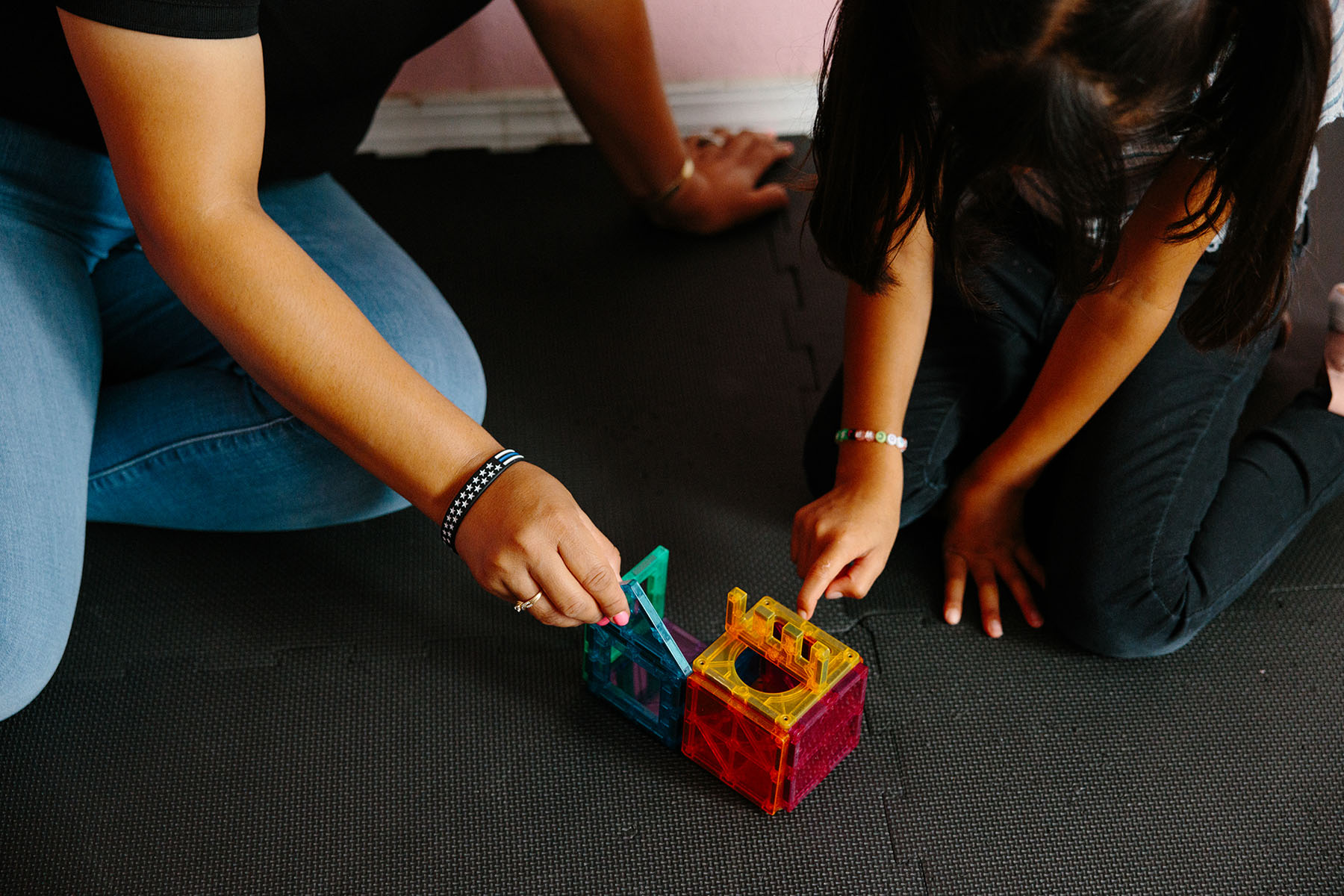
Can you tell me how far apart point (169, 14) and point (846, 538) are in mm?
709

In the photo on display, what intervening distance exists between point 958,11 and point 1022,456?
21.6 inches

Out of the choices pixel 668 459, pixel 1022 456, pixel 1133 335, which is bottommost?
pixel 668 459

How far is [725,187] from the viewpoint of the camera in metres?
1.61

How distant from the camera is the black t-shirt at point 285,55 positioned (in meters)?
0.75

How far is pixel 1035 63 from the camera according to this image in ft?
2.05

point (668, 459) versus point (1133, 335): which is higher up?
point (1133, 335)

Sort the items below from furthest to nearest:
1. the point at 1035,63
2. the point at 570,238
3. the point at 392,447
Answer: the point at 570,238, the point at 392,447, the point at 1035,63

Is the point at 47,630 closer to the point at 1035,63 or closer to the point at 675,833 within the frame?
the point at 675,833

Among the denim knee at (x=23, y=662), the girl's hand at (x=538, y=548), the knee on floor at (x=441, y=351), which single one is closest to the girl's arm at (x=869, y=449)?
the girl's hand at (x=538, y=548)

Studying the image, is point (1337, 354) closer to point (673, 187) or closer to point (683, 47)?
point (673, 187)

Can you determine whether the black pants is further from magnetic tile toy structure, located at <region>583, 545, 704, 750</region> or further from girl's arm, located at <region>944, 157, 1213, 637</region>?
magnetic tile toy structure, located at <region>583, 545, 704, 750</region>


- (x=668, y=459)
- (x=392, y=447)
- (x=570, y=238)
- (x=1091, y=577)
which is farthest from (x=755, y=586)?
(x=570, y=238)

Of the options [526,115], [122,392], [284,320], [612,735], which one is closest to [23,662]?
[122,392]

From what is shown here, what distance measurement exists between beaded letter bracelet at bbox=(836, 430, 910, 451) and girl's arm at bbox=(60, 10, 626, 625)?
330 mm
